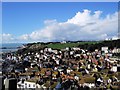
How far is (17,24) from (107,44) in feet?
4.65

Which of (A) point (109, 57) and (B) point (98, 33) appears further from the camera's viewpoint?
(A) point (109, 57)

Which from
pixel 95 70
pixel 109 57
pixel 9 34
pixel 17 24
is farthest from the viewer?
pixel 109 57

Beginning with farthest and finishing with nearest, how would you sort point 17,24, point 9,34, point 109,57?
point 109,57 < point 17,24 < point 9,34

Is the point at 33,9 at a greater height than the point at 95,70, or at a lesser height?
greater

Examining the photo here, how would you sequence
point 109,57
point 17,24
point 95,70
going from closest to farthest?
point 17,24 < point 95,70 < point 109,57

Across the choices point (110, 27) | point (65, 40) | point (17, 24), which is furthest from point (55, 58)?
point (110, 27)

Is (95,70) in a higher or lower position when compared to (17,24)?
lower

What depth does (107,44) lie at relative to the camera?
13.4ft

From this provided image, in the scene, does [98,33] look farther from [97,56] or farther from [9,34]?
[9,34]

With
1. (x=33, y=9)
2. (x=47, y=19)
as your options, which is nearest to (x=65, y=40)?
(x=47, y=19)

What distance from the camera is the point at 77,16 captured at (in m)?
3.23

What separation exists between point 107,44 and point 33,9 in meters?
1.38

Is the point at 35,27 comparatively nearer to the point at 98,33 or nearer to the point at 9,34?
the point at 9,34

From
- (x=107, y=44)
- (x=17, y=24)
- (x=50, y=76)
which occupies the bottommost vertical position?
(x=50, y=76)
